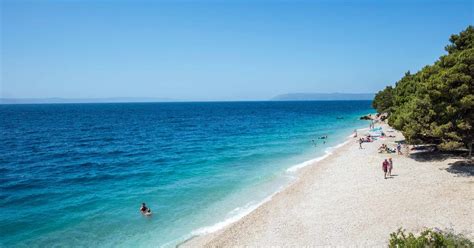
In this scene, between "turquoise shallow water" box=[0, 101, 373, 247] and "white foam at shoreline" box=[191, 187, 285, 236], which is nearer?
"white foam at shoreline" box=[191, 187, 285, 236]

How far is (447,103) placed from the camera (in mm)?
22906

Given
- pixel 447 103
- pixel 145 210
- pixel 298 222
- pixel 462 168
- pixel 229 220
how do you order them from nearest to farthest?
pixel 298 222
pixel 229 220
pixel 145 210
pixel 447 103
pixel 462 168

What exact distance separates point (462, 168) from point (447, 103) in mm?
5028

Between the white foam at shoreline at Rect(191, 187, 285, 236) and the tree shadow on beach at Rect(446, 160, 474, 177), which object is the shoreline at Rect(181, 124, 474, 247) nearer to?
the white foam at shoreline at Rect(191, 187, 285, 236)

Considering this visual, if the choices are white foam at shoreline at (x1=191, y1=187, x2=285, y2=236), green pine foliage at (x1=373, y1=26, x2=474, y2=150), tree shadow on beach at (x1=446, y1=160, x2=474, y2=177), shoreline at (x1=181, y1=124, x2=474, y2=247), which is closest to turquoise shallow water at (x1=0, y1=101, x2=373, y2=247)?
white foam at shoreline at (x1=191, y1=187, x2=285, y2=236)

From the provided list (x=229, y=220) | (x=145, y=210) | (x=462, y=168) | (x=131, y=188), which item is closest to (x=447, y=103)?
(x=462, y=168)

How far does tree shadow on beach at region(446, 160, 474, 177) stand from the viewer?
2190 centimetres

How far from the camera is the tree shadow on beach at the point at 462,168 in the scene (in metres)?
21.9

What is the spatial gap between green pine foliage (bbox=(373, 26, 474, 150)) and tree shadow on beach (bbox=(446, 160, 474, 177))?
1406 mm

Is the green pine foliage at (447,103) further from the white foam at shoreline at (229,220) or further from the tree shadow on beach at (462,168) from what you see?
the white foam at shoreline at (229,220)

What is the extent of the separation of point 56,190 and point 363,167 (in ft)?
85.3

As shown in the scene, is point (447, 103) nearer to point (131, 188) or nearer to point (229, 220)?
point (229, 220)

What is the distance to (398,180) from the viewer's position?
2238cm

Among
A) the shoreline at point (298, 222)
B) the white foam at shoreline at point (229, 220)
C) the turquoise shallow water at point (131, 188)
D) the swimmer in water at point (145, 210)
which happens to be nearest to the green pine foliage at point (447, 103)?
the shoreline at point (298, 222)
